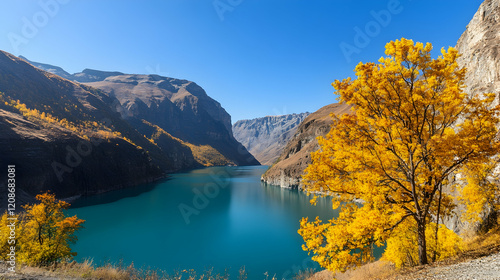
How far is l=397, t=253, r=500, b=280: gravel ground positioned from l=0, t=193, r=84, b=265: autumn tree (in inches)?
839

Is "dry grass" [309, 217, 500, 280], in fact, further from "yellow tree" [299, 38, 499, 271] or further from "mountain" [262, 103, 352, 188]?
"mountain" [262, 103, 352, 188]

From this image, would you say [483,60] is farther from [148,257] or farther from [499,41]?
[148,257]

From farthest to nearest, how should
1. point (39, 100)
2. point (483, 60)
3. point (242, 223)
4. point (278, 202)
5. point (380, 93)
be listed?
point (39, 100)
point (278, 202)
point (242, 223)
point (483, 60)
point (380, 93)

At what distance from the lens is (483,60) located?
92.0ft

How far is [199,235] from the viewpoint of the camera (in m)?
32.2

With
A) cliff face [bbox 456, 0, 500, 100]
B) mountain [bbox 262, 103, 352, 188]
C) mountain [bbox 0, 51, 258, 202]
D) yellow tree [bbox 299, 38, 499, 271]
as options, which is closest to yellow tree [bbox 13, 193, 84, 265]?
yellow tree [bbox 299, 38, 499, 271]

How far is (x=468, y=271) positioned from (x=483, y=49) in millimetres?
36872

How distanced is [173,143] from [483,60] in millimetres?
200339

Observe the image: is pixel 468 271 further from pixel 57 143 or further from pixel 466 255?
pixel 57 143

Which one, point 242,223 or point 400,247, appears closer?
point 400,247

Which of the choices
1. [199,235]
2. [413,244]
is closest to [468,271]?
[413,244]

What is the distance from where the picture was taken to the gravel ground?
264 inches

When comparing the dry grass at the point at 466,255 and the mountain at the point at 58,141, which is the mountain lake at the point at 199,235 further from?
the mountain at the point at 58,141

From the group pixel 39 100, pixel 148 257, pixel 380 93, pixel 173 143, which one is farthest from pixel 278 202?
pixel 173 143
